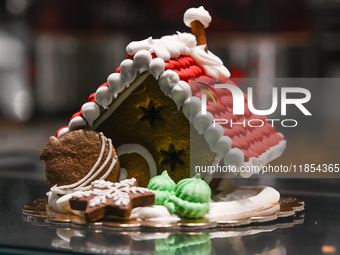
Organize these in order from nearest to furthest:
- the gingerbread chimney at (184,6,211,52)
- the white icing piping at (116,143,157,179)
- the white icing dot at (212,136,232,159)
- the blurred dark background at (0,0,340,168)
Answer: the white icing dot at (212,136,232,159) < the white icing piping at (116,143,157,179) < the gingerbread chimney at (184,6,211,52) < the blurred dark background at (0,0,340,168)

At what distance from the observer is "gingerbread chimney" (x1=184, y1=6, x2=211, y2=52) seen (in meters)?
2.26

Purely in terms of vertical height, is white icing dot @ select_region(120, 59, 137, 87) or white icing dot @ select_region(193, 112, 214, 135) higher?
white icing dot @ select_region(120, 59, 137, 87)

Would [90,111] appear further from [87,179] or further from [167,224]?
[167,224]

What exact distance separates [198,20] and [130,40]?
106 centimetres

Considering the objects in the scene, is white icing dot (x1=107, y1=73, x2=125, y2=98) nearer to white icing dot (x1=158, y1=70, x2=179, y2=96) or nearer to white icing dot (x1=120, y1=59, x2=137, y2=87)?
white icing dot (x1=120, y1=59, x2=137, y2=87)

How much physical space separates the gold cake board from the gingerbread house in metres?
0.23

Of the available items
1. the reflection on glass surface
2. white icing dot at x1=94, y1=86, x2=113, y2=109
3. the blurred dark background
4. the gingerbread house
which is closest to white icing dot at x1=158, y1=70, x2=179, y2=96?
the gingerbread house

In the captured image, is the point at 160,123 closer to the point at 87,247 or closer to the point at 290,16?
the point at 87,247

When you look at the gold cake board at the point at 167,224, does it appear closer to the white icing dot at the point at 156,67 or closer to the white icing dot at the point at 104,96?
the white icing dot at the point at 104,96

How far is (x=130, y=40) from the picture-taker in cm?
324

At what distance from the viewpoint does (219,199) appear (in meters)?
2.02

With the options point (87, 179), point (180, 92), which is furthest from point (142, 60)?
point (87, 179)

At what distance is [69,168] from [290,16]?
6.54 ft

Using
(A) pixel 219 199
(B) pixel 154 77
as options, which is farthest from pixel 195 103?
(A) pixel 219 199
